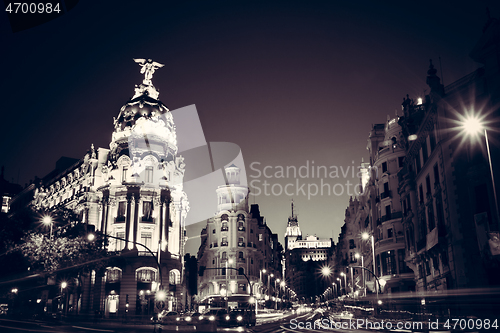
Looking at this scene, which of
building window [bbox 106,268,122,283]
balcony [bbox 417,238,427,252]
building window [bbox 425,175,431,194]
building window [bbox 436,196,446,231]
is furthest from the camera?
building window [bbox 106,268,122,283]

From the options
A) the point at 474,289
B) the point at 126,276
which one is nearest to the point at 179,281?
the point at 126,276

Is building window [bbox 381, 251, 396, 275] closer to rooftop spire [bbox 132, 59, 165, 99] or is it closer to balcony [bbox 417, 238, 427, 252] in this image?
balcony [bbox 417, 238, 427, 252]

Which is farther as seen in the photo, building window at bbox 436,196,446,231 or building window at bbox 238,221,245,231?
building window at bbox 238,221,245,231

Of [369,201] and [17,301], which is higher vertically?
[369,201]

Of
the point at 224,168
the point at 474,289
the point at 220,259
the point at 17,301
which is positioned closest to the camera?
the point at 474,289

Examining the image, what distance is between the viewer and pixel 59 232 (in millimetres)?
53406

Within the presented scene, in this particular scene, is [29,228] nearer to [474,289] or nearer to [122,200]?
[122,200]

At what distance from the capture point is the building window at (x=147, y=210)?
232 feet

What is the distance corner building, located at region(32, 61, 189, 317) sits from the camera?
66812mm

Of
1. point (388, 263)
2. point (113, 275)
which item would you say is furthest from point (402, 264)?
point (113, 275)

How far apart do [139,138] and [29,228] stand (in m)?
27.0

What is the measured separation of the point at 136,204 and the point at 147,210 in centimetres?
211

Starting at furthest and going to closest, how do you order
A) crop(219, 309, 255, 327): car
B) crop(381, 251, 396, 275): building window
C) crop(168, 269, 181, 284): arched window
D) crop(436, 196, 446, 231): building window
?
crop(168, 269, 181, 284): arched window
crop(381, 251, 396, 275): building window
crop(219, 309, 255, 327): car
crop(436, 196, 446, 231): building window

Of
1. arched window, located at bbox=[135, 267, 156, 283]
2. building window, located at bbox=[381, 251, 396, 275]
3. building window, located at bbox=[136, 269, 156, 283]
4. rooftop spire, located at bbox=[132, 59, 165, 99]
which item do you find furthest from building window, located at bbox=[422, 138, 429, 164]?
rooftop spire, located at bbox=[132, 59, 165, 99]
